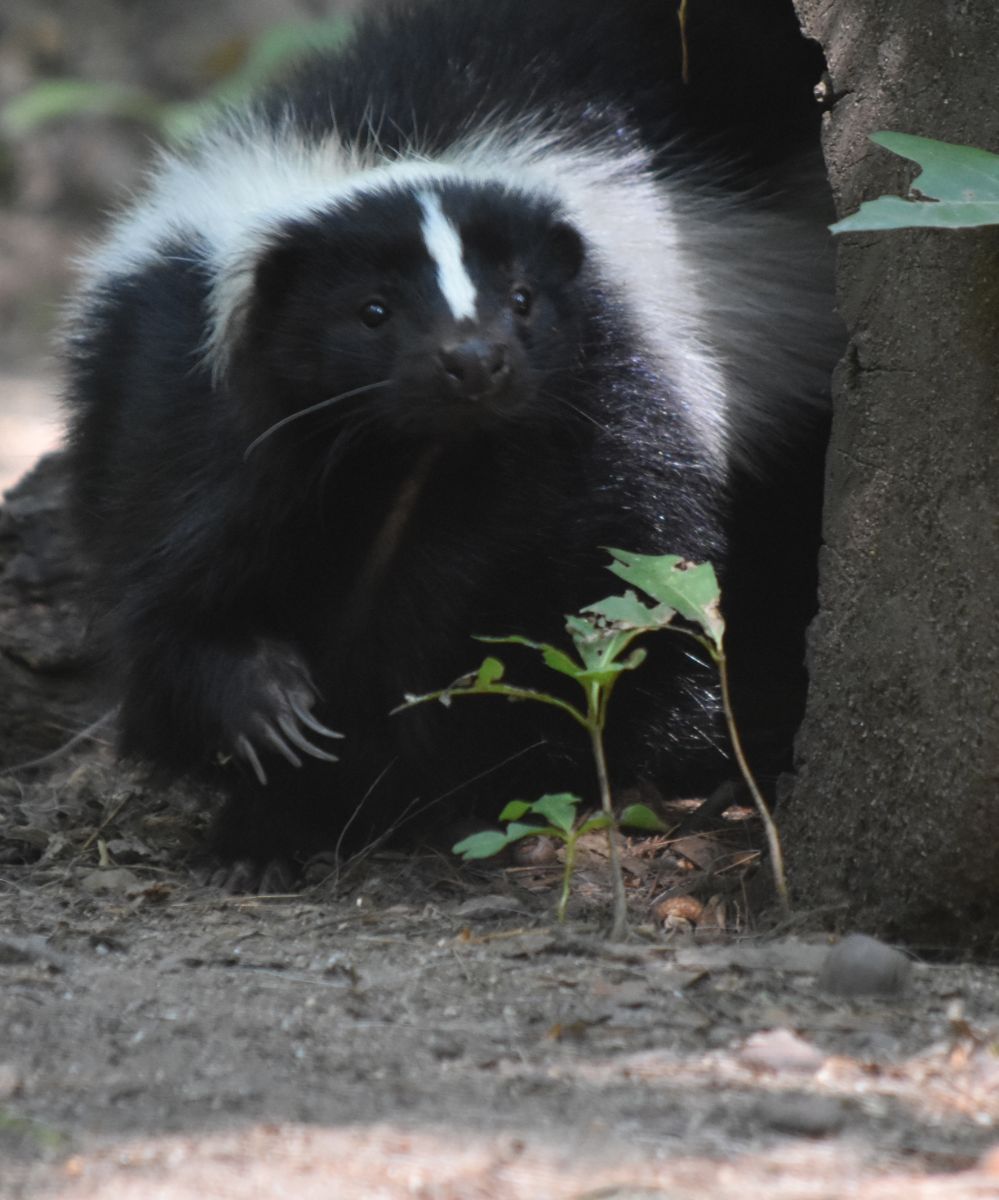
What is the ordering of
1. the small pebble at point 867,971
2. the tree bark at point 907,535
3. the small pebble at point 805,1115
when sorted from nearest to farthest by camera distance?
the small pebble at point 805,1115 → the small pebble at point 867,971 → the tree bark at point 907,535

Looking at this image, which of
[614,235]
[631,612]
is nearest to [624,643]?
[631,612]

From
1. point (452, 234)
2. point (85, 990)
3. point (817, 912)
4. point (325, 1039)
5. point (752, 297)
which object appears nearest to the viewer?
point (325, 1039)

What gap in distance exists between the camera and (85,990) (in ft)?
11.0

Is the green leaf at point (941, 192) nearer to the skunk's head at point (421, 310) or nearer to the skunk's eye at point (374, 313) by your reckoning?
the skunk's head at point (421, 310)

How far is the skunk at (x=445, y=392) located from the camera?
433cm

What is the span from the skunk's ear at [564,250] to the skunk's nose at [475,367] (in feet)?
1.44

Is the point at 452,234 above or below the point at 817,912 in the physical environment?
above

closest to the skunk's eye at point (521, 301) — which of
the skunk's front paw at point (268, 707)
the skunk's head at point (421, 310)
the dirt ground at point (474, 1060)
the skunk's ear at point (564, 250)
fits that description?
the skunk's head at point (421, 310)


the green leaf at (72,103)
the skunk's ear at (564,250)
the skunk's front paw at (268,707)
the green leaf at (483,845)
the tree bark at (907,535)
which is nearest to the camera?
the tree bark at (907,535)

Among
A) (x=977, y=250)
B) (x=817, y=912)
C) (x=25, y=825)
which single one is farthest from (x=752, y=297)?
(x=25, y=825)

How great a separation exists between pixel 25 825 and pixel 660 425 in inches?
87.2

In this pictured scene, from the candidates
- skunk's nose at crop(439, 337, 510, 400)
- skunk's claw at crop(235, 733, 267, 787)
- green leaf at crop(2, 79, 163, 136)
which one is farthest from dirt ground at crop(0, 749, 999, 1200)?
green leaf at crop(2, 79, 163, 136)

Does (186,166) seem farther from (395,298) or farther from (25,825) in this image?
(25,825)

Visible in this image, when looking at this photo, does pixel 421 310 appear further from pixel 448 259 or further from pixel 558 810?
pixel 558 810
